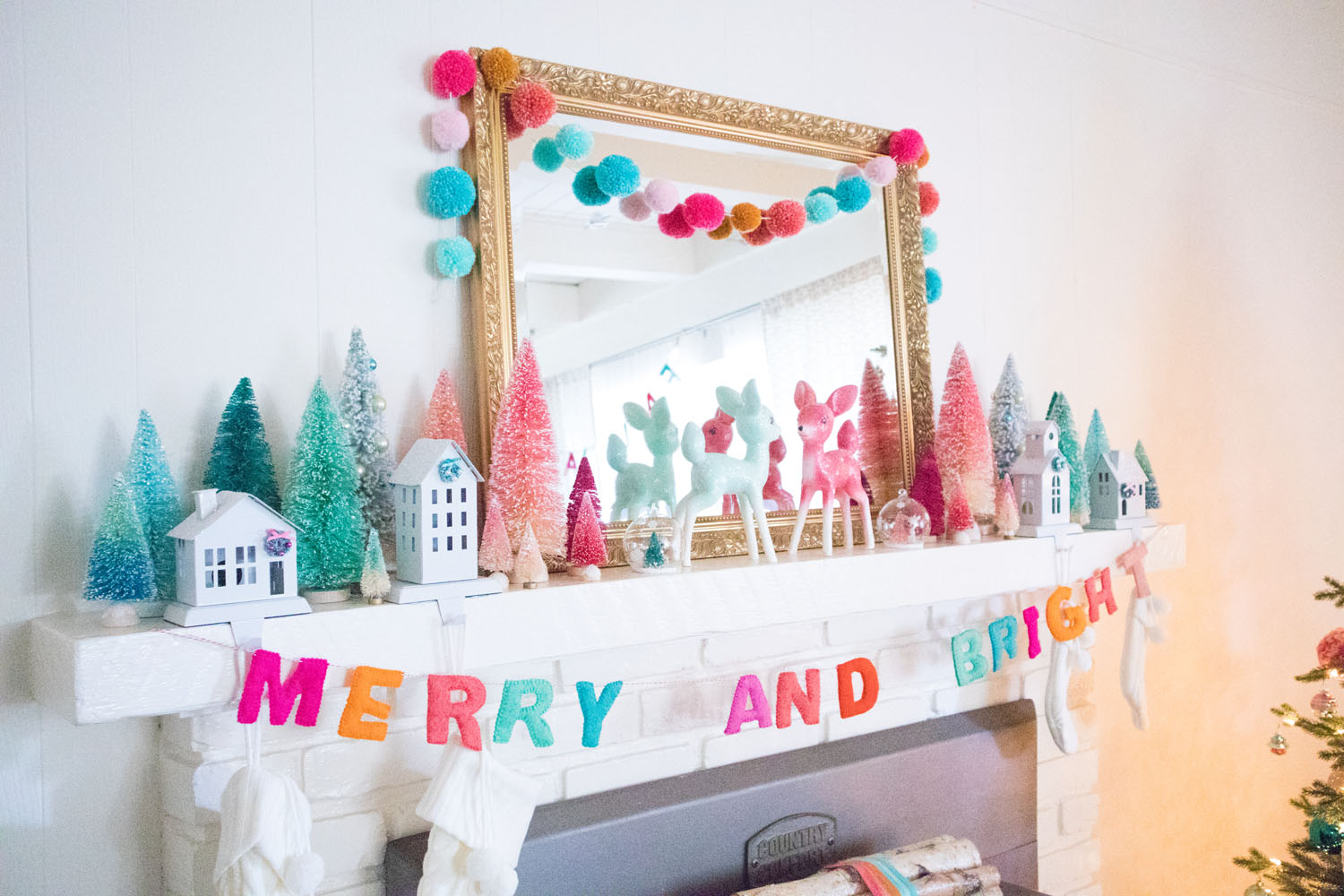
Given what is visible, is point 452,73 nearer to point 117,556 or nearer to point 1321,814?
point 117,556

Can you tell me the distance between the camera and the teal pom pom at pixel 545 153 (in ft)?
5.10

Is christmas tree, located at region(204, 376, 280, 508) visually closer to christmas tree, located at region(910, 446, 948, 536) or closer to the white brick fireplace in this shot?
the white brick fireplace

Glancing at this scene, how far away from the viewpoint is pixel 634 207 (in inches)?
64.9

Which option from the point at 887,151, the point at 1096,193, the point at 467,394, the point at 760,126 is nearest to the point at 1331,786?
the point at 1096,193

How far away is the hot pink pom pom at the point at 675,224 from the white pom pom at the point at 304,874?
3.61ft

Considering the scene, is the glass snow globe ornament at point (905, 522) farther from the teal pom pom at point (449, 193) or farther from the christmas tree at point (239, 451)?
the christmas tree at point (239, 451)

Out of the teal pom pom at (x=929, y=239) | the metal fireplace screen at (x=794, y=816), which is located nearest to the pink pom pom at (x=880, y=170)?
the teal pom pom at (x=929, y=239)

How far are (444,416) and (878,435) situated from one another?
892 mm

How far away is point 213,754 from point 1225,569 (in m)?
2.45

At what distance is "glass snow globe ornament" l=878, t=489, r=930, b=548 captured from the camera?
68.1 inches

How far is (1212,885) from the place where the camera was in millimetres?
2512

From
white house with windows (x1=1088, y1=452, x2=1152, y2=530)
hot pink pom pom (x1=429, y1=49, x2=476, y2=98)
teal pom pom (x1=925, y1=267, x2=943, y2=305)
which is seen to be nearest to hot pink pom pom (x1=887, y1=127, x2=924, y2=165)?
teal pom pom (x1=925, y1=267, x2=943, y2=305)

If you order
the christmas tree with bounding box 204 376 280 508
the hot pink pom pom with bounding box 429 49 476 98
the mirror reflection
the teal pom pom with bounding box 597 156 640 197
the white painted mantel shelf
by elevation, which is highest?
the hot pink pom pom with bounding box 429 49 476 98

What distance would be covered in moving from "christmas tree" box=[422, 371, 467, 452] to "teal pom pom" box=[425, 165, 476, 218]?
262 mm
